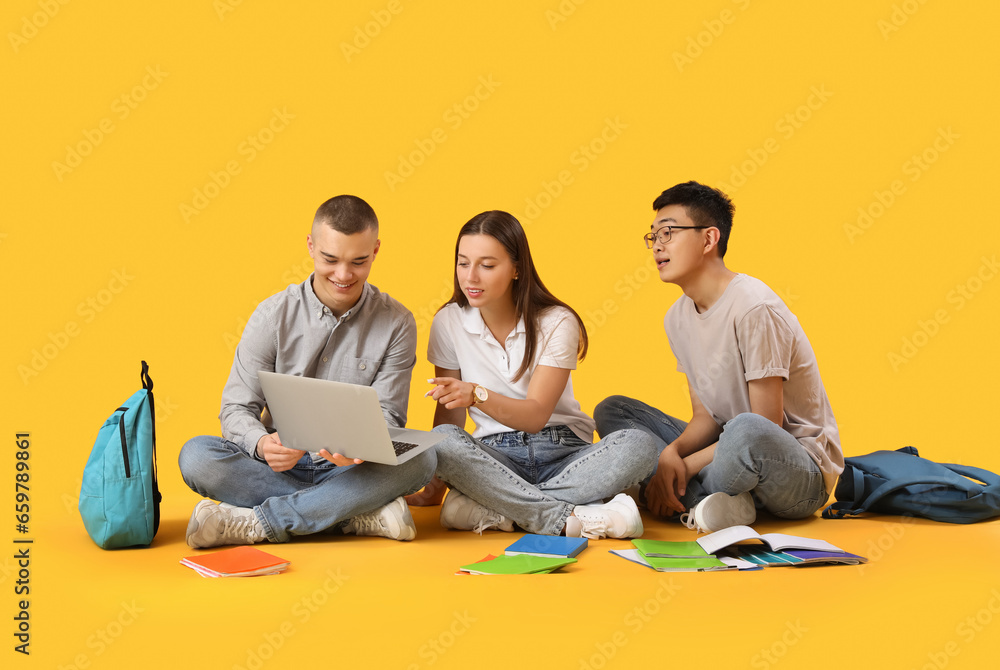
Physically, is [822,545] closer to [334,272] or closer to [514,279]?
[514,279]

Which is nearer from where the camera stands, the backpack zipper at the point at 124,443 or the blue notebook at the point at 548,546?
the blue notebook at the point at 548,546

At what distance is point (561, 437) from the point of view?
184 inches

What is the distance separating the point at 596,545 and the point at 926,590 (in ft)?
4.22

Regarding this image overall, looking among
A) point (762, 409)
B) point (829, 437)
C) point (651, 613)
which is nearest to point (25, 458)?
point (651, 613)

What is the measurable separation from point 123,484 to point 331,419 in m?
0.95

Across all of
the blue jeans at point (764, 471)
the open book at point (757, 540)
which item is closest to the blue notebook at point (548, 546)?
the open book at point (757, 540)

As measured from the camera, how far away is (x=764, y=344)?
447 cm

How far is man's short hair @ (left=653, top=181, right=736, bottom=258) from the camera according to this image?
4.72m

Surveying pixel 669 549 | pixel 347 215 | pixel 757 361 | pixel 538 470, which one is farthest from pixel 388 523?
pixel 757 361

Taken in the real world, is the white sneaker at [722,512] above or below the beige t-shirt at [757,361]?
below

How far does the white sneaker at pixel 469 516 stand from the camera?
4367mm

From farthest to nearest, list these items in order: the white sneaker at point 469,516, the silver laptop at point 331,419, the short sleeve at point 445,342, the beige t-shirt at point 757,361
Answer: the short sleeve at point 445,342, the beige t-shirt at point 757,361, the white sneaker at point 469,516, the silver laptop at point 331,419

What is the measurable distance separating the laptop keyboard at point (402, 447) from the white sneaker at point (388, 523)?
0.29 meters

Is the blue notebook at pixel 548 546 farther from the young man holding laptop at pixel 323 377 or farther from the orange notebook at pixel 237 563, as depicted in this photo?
the orange notebook at pixel 237 563
